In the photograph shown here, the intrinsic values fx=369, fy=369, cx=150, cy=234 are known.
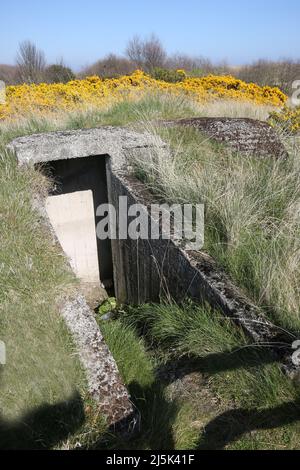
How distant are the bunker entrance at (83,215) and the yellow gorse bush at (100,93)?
1.64 meters

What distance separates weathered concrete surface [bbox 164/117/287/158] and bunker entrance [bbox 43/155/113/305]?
147 centimetres

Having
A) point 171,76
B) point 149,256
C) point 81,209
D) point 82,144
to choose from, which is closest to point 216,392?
point 149,256

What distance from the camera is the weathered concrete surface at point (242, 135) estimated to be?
5.23 metres

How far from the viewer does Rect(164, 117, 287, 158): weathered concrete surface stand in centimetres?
523

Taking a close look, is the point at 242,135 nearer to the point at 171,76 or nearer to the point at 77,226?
the point at 77,226

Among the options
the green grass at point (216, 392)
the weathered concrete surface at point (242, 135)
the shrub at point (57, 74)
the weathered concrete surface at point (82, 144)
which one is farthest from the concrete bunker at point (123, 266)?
the shrub at point (57, 74)

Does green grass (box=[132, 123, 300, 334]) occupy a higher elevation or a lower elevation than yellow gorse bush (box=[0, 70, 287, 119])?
lower

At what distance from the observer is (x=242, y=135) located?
536 centimetres

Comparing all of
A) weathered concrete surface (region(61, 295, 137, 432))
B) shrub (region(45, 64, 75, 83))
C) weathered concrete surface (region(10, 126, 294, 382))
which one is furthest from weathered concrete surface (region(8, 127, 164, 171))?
shrub (region(45, 64, 75, 83))

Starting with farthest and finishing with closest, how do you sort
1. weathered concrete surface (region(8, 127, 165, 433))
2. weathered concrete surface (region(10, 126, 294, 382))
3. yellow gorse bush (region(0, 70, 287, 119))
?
yellow gorse bush (region(0, 70, 287, 119)), weathered concrete surface (region(10, 126, 294, 382)), weathered concrete surface (region(8, 127, 165, 433))

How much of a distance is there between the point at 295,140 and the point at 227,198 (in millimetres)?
2624

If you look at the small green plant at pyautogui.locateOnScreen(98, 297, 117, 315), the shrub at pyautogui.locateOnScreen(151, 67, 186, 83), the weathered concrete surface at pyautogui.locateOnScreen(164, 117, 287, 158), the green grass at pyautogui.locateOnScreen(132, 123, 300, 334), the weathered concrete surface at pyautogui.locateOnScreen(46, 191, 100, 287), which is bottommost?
the small green plant at pyautogui.locateOnScreen(98, 297, 117, 315)

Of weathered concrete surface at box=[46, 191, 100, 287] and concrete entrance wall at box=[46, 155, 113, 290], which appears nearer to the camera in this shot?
concrete entrance wall at box=[46, 155, 113, 290]

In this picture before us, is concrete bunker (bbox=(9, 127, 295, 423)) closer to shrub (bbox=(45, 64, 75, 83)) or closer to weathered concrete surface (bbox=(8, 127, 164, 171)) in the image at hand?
weathered concrete surface (bbox=(8, 127, 164, 171))
